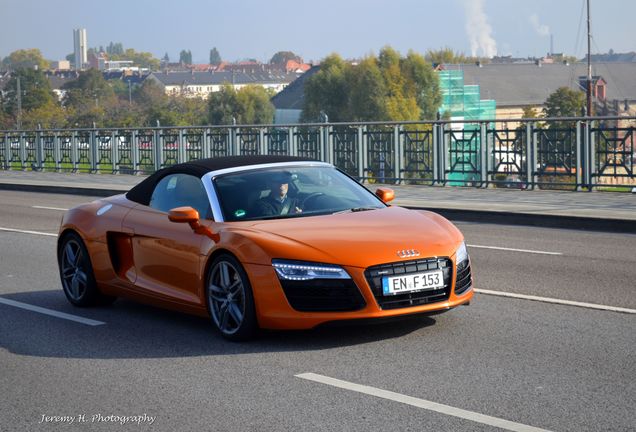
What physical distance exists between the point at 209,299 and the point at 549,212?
988 cm

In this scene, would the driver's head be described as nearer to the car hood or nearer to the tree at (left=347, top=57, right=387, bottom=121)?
the car hood

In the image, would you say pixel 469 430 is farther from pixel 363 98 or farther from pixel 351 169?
pixel 363 98

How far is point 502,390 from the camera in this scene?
20.9ft

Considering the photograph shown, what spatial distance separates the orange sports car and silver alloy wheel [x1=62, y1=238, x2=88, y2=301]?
12 mm

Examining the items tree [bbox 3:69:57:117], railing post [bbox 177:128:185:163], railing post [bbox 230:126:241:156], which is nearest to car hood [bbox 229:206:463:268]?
railing post [bbox 230:126:241:156]

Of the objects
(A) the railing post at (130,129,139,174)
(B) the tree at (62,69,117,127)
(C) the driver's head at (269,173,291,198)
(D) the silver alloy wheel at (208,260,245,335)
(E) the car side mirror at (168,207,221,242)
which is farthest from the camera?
(B) the tree at (62,69,117,127)

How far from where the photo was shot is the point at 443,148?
2342cm

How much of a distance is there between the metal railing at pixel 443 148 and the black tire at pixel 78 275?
1207 centimetres

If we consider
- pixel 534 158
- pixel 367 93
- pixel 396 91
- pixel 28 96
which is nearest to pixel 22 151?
pixel 534 158

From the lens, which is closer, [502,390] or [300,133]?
[502,390]

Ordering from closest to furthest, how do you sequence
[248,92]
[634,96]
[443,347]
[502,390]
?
[502,390] < [443,347] < [248,92] < [634,96]

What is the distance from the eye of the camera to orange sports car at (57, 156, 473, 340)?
761 centimetres

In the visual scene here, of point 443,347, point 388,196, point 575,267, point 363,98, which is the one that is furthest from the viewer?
point 363,98

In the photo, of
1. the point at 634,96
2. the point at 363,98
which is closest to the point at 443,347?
the point at 363,98
